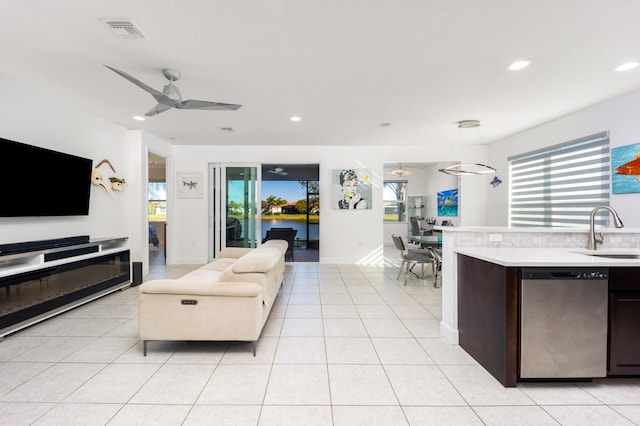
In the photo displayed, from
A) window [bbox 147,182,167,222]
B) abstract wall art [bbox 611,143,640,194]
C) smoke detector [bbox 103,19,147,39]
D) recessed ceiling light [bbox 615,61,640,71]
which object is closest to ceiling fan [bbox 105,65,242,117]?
smoke detector [bbox 103,19,147,39]

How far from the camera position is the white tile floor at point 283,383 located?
166 cm

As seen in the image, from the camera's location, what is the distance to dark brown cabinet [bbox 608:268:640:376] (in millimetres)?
1931

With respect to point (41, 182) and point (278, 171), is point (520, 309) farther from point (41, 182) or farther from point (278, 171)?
point (278, 171)

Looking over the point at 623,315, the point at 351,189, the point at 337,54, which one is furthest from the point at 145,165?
the point at 623,315

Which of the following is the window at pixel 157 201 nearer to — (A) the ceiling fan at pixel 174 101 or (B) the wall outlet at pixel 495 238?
(A) the ceiling fan at pixel 174 101

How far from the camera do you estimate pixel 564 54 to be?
257 cm

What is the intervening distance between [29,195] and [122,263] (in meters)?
1.47

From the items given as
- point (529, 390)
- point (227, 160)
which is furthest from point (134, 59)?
point (529, 390)

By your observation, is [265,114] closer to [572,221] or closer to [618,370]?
[618,370]

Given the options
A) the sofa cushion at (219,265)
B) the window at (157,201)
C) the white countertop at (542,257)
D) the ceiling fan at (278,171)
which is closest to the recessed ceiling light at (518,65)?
the white countertop at (542,257)

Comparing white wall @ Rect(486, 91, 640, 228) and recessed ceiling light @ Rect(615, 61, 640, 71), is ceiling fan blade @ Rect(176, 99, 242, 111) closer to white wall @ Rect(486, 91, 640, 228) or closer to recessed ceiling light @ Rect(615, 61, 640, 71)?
recessed ceiling light @ Rect(615, 61, 640, 71)

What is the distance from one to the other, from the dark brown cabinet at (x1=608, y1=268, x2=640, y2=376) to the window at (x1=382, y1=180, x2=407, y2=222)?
7.74 m

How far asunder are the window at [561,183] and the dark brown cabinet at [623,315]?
244 centimetres

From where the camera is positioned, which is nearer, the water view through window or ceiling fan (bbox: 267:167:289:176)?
ceiling fan (bbox: 267:167:289:176)
